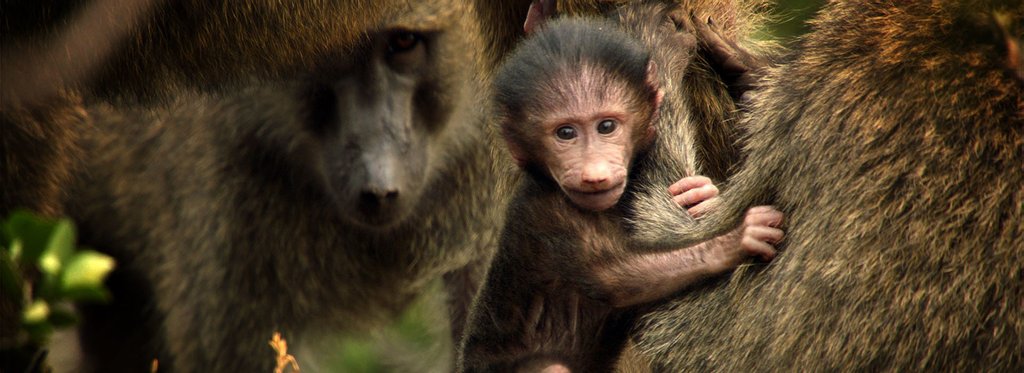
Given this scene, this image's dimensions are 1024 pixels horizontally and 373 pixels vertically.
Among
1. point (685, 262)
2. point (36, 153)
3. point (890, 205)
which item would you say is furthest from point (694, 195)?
point (36, 153)

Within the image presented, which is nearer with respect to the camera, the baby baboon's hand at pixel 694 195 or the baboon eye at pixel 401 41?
the baby baboon's hand at pixel 694 195

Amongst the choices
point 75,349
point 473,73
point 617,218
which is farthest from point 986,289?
point 75,349

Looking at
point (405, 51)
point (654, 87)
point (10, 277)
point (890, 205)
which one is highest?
point (405, 51)

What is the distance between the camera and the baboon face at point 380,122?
4.18 metres

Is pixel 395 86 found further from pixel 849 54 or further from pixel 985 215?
pixel 985 215

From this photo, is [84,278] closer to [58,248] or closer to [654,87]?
[58,248]

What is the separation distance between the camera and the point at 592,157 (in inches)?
121

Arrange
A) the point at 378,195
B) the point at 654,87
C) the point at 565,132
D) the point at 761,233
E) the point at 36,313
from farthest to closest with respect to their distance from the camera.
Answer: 1. the point at 378,195
2. the point at 654,87
3. the point at 565,132
4. the point at 761,233
5. the point at 36,313

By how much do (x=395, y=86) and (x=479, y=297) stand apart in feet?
3.82

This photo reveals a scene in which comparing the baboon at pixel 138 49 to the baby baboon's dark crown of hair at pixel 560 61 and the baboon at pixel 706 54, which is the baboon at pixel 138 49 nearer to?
A: the baboon at pixel 706 54

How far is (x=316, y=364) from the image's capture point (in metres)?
4.96

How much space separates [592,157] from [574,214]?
0.13 metres

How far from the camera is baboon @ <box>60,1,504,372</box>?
4312 millimetres

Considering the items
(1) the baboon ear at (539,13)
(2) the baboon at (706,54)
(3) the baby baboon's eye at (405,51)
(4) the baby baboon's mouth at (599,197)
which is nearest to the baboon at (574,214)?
(4) the baby baboon's mouth at (599,197)
